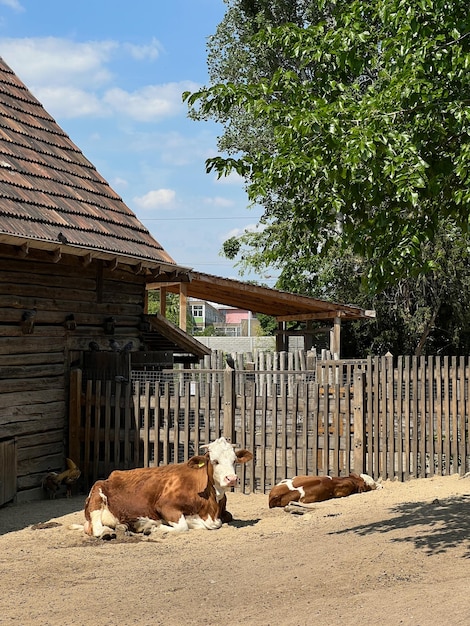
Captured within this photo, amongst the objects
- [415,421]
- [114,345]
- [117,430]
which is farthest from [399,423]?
[114,345]

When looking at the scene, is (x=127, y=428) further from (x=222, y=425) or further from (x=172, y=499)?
(x=172, y=499)

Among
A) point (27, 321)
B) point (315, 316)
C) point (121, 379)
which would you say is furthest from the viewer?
point (315, 316)

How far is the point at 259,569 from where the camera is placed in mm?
6672

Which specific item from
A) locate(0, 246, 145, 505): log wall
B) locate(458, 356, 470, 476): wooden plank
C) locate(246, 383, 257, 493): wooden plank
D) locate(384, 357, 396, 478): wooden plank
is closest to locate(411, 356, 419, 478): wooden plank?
locate(384, 357, 396, 478): wooden plank

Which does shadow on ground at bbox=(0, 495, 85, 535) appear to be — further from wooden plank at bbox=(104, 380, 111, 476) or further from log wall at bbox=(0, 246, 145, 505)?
wooden plank at bbox=(104, 380, 111, 476)

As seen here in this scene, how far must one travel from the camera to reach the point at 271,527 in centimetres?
872

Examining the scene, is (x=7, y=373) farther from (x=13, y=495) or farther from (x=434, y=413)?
(x=434, y=413)

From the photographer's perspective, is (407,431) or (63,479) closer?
(63,479)

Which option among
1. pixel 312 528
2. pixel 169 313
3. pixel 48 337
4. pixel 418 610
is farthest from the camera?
pixel 169 313

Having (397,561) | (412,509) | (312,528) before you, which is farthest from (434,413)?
(397,561)

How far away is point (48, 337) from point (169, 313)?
4894 cm

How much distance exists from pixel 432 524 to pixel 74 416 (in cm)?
539

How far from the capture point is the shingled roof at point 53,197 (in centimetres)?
1025

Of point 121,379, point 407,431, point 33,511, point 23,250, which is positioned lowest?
point 33,511
